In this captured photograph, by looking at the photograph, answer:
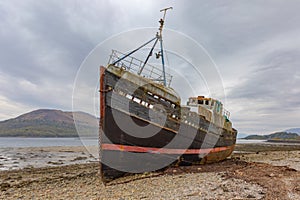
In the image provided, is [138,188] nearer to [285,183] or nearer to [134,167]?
[134,167]

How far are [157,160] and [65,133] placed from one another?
627ft

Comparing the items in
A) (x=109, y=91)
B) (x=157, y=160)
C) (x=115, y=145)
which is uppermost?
(x=109, y=91)

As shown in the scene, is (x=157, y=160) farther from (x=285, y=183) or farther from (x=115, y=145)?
(x=285, y=183)

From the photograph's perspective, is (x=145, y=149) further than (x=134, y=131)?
Yes

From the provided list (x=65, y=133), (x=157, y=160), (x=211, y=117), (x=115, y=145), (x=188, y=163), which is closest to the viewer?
(x=115, y=145)

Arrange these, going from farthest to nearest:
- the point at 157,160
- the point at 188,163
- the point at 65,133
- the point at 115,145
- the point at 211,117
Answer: the point at 65,133 < the point at 211,117 < the point at 188,163 < the point at 157,160 < the point at 115,145

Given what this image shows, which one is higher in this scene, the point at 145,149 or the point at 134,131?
the point at 134,131

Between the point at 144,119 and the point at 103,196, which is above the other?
the point at 144,119

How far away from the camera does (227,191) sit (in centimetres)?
841

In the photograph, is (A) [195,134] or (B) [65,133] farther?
(B) [65,133]

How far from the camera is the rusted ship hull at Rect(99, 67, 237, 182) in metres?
12.0

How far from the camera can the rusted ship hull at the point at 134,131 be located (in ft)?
39.4

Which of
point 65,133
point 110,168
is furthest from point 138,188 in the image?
point 65,133

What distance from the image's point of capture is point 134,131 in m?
12.4
